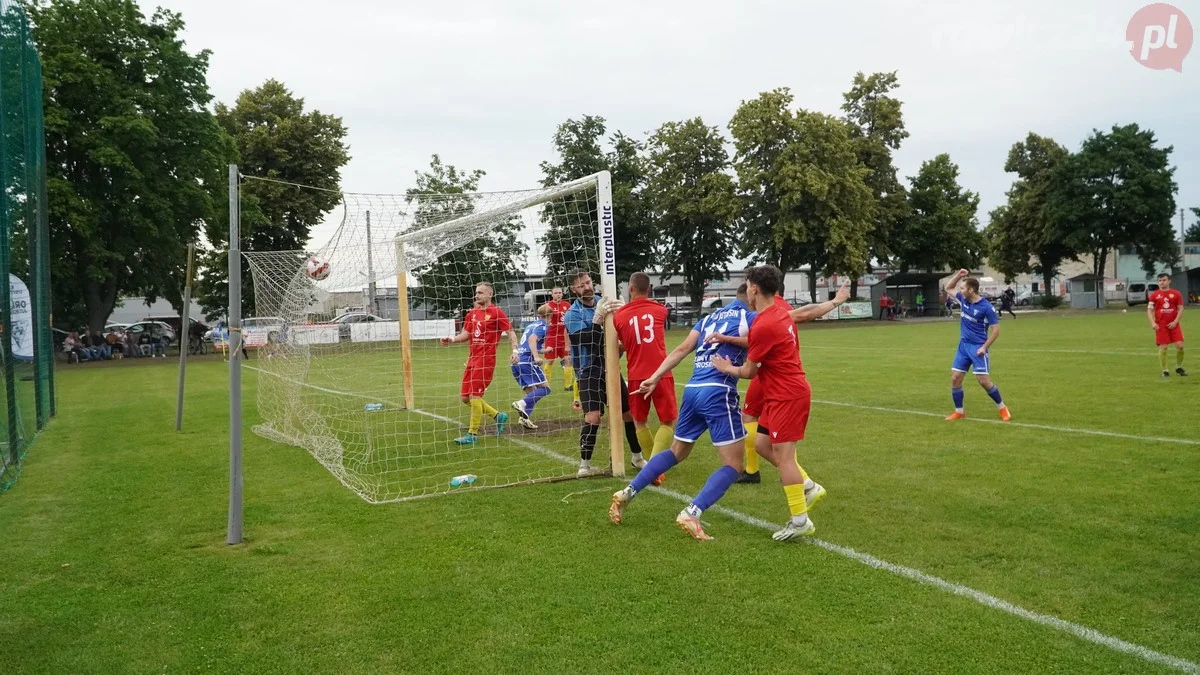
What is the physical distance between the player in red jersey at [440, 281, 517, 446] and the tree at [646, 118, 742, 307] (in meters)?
40.2

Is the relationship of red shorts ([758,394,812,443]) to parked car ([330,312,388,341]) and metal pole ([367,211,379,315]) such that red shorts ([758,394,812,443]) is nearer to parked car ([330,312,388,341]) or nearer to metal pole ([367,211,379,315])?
metal pole ([367,211,379,315])

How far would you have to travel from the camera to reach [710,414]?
623cm

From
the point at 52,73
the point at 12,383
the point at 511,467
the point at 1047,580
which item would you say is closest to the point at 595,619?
the point at 1047,580

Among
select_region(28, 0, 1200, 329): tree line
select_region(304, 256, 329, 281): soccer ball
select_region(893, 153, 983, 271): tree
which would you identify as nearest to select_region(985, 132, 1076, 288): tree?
select_region(28, 0, 1200, 329): tree line

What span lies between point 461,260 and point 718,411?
7.15m

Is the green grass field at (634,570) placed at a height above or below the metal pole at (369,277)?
below

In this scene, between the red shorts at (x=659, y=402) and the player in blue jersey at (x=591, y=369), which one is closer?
the red shorts at (x=659, y=402)

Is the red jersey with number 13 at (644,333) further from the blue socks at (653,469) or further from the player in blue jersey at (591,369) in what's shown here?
the blue socks at (653,469)

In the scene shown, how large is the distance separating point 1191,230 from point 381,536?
368 feet

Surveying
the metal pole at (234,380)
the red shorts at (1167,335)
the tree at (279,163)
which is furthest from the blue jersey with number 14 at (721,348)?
the tree at (279,163)

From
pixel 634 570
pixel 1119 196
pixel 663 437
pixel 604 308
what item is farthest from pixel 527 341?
pixel 1119 196

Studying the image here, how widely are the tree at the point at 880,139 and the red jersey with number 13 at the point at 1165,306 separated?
3843 centimetres

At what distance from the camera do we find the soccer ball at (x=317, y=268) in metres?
11.9

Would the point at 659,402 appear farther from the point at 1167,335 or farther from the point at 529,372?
the point at 1167,335
